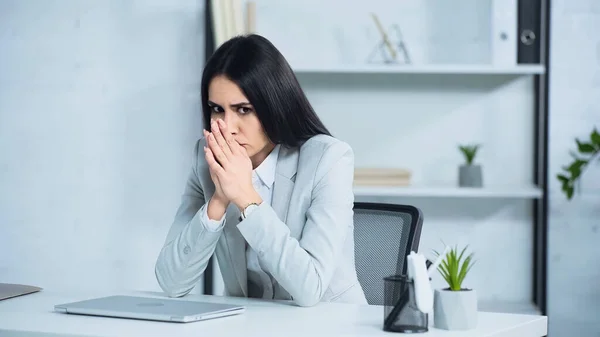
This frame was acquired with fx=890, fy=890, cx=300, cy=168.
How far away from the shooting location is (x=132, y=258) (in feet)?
11.4

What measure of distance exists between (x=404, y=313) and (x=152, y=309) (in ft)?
1.46

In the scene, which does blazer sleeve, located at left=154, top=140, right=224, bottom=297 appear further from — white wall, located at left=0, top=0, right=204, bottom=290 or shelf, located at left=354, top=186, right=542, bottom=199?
white wall, located at left=0, top=0, right=204, bottom=290

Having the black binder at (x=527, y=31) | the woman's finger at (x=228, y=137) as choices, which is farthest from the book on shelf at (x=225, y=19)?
the woman's finger at (x=228, y=137)

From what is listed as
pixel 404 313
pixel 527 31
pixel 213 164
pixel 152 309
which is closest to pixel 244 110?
pixel 213 164

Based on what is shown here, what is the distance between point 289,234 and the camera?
5.67 ft

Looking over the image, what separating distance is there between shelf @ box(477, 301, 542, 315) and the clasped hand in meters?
1.55

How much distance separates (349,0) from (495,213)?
3.15ft

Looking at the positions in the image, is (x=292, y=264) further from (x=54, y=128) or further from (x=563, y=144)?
(x=54, y=128)

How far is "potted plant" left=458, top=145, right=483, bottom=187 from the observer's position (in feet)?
10.3

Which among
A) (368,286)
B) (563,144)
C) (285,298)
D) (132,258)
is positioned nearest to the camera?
(285,298)

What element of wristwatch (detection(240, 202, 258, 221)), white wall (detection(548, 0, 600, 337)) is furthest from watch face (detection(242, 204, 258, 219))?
white wall (detection(548, 0, 600, 337))

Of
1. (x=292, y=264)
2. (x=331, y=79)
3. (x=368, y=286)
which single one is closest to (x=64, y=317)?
(x=292, y=264)

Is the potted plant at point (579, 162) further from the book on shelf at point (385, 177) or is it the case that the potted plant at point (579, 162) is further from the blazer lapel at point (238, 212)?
the blazer lapel at point (238, 212)

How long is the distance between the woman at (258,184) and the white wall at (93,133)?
1.41m
